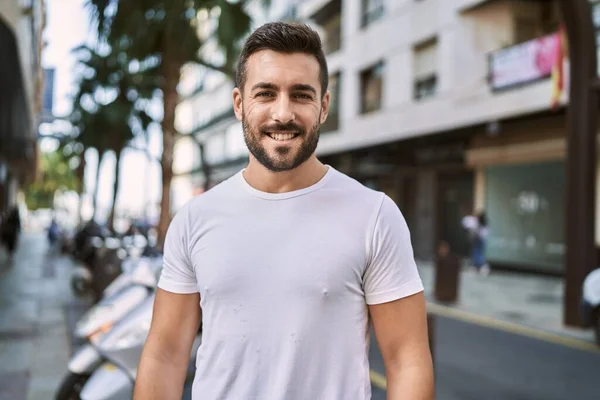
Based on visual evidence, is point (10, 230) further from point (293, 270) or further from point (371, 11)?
point (293, 270)

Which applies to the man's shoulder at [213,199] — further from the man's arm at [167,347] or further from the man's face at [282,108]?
the man's arm at [167,347]

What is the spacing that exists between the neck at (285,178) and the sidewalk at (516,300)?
8.05 metres

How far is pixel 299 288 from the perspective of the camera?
165 cm

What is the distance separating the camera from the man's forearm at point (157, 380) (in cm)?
176

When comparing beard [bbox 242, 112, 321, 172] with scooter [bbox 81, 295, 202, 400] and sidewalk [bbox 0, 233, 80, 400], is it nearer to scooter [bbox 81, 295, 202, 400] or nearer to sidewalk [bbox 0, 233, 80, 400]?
scooter [bbox 81, 295, 202, 400]

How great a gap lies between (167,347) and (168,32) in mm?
10597

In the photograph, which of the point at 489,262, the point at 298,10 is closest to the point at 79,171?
the point at 298,10

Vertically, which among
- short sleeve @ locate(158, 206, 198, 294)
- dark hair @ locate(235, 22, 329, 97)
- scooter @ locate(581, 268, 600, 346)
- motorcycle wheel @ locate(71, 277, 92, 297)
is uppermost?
dark hair @ locate(235, 22, 329, 97)

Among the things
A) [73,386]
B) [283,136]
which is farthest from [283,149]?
[73,386]

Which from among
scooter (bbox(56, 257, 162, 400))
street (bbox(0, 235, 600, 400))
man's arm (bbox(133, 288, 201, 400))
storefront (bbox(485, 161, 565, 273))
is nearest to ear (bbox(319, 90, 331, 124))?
man's arm (bbox(133, 288, 201, 400))

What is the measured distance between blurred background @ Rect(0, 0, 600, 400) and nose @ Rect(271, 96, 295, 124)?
2200 millimetres

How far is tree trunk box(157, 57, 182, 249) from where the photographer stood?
472 inches

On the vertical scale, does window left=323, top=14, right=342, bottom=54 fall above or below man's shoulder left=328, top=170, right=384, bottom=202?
above

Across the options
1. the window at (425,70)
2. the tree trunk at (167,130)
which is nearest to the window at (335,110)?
the window at (425,70)
